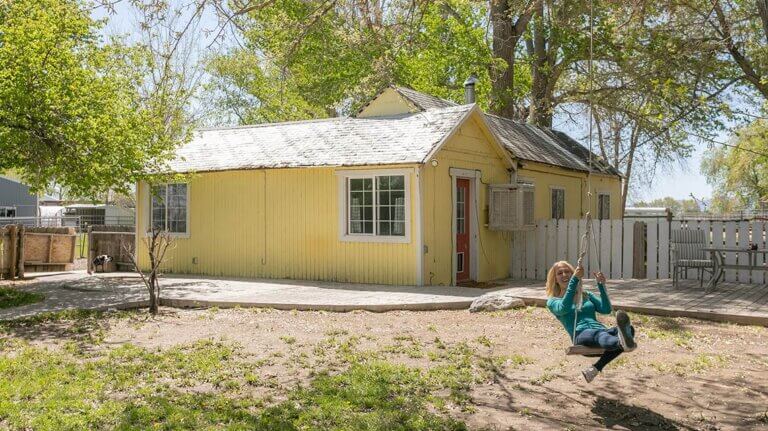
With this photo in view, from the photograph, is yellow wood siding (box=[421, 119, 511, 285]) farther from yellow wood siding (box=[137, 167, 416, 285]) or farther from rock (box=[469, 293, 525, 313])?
rock (box=[469, 293, 525, 313])

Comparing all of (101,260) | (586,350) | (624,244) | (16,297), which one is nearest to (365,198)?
(624,244)

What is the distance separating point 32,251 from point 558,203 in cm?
1436

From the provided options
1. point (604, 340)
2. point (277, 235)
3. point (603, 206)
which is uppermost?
point (603, 206)

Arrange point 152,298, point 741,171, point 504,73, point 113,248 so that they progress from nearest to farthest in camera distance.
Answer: point 152,298 → point 113,248 → point 504,73 → point 741,171

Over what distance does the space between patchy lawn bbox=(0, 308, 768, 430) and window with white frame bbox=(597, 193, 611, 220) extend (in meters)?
12.3

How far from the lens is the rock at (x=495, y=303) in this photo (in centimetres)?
1132

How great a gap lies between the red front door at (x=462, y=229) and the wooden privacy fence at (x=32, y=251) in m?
10.4

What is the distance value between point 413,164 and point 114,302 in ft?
20.5

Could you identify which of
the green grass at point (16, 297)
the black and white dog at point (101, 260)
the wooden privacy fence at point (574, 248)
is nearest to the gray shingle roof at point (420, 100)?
the wooden privacy fence at point (574, 248)

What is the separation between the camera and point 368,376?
6852 millimetres

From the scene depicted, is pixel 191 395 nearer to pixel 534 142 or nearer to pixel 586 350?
pixel 586 350

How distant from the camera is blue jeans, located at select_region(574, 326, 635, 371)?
5.89m

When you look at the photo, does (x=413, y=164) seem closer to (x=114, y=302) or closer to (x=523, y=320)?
(x=523, y=320)

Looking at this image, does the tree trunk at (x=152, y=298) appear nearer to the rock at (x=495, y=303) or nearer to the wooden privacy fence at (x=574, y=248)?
the rock at (x=495, y=303)
